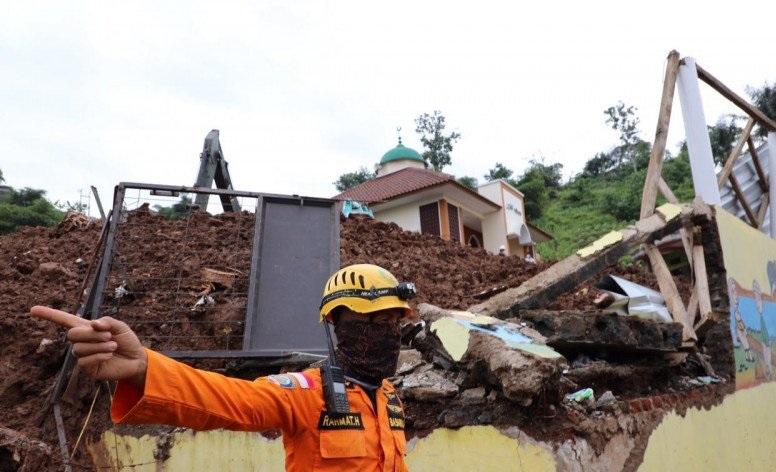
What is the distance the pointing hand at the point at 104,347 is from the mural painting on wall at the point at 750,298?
5.39 metres

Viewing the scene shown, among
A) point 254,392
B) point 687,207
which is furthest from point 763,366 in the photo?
point 254,392

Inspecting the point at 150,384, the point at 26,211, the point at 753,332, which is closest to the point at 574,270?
the point at 753,332

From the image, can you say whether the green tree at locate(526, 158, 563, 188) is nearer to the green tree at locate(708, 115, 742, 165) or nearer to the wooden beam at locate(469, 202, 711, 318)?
the green tree at locate(708, 115, 742, 165)

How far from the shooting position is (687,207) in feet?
18.0

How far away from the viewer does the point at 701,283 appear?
515 cm

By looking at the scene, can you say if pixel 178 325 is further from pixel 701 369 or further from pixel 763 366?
pixel 763 366

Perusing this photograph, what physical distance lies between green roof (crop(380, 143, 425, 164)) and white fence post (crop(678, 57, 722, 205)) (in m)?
17.7

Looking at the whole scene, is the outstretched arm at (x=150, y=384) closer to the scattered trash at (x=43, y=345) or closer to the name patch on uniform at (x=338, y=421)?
the name patch on uniform at (x=338, y=421)

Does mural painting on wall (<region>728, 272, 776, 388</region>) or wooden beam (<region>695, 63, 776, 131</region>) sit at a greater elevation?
wooden beam (<region>695, 63, 776, 131</region>)

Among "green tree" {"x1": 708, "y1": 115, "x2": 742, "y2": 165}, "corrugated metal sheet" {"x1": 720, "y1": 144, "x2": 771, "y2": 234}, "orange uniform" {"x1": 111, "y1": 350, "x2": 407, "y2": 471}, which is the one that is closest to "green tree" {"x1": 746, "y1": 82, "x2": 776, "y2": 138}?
"green tree" {"x1": 708, "y1": 115, "x2": 742, "y2": 165}

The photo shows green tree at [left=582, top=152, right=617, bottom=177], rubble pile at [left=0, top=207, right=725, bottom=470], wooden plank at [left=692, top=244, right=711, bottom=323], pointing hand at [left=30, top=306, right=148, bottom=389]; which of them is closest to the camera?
pointing hand at [left=30, top=306, right=148, bottom=389]

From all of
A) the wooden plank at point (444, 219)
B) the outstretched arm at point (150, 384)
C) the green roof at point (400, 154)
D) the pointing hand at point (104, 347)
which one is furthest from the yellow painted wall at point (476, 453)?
the green roof at point (400, 154)

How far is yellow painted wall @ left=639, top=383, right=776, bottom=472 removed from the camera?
375cm

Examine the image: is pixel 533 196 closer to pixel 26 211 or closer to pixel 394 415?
pixel 26 211
